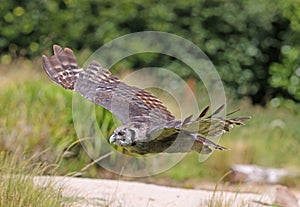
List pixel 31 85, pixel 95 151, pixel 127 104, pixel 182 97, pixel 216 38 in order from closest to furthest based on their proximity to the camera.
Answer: pixel 127 104 < pixel 95 151 < pixel 31 85 < pixel 182 97 < pixel 216 38

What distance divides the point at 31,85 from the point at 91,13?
4.62 meters

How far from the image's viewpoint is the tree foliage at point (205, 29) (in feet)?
45.0

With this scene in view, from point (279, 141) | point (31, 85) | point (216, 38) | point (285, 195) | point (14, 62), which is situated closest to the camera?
point (285, 195)

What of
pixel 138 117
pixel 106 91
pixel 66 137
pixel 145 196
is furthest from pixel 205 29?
pixel 138 117

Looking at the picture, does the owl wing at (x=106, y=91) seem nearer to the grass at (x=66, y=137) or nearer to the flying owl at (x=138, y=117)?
the flying owl at (x=138, y=117)

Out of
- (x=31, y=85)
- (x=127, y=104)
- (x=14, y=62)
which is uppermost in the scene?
(x=127, y=104)

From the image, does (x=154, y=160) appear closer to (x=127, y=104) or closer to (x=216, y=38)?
(x=127, y=104)

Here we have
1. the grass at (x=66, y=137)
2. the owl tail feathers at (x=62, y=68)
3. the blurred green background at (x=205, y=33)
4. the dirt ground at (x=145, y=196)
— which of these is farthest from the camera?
the blurred green background at (x=205, y=33)

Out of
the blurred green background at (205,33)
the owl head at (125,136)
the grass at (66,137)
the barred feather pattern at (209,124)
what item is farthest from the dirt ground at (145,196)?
the blurred green background at (205,33)

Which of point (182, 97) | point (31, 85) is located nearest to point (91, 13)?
point (182, 97)

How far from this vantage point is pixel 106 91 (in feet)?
20.4

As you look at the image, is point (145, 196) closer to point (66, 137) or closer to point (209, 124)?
point (66, 137)

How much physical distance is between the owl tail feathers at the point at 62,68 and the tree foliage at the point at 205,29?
7.18 meters

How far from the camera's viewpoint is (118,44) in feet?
44.4
